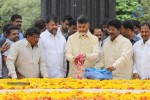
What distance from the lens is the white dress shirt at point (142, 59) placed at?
1138 cm

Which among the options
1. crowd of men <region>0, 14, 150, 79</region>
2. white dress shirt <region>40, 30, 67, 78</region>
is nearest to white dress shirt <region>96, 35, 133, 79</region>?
crowd of men <region>0, 14, 150, 79</region>

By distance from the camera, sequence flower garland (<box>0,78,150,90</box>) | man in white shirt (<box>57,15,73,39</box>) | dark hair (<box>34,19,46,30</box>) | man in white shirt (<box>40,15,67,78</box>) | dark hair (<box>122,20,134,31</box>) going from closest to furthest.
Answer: flower garland (<box>0,78,150,90</box>), man in white shirt (<box>40,15,67,78</box>), dark hair (<box>122,20,134,31</box>), dark hair (<box>34,19,46,30</box>), man in white shirt (<box>57,15,73,39</box>)

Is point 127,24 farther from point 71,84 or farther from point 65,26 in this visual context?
point 71,84

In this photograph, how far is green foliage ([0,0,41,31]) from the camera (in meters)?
38.7

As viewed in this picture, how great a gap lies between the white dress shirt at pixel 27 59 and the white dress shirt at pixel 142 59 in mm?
1841

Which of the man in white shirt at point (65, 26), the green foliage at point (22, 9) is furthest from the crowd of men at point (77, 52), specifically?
the green foliage at point (22, 9)

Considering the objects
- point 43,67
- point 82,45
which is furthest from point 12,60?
point 82,45

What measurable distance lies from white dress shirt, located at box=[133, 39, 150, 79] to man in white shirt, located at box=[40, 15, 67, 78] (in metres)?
1.51

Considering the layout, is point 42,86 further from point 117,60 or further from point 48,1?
point 48,1

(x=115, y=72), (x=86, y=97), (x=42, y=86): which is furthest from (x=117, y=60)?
(x=86, y=97)

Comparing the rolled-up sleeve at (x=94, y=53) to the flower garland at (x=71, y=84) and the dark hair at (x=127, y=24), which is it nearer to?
the dark hair at (x=127, y=24)

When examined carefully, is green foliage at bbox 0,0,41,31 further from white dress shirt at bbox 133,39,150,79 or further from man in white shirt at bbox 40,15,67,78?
white dress shirt at bbox 133,39,150,79

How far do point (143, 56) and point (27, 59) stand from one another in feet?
7.60

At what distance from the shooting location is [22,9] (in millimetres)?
39656
